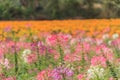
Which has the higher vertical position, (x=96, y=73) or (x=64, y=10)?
(x=64, y=10)

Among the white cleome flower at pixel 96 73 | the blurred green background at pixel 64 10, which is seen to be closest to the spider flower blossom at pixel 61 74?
the white cleome flower at pixel 96 73

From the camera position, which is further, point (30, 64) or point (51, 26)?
point (51, 26)

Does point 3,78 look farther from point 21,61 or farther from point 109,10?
point 109,10

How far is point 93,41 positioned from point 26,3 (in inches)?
492

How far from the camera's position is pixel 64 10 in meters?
21.6

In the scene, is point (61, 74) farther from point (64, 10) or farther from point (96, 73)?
point (64, 10)

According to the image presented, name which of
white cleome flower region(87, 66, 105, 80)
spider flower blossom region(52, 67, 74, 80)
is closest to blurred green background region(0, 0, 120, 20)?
spider flower blossom region(52, 67, 74, 80)

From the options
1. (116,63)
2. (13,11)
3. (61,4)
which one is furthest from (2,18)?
(116,63)

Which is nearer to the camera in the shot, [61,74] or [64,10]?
[61,74]

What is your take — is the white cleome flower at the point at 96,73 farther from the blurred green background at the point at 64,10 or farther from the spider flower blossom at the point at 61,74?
the blurred green background at the point at 64,10

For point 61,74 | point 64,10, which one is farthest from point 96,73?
point 64,10

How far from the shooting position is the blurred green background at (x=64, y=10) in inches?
828

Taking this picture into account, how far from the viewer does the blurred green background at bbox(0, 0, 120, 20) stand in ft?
69.0

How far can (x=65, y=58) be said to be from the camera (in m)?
5.95
